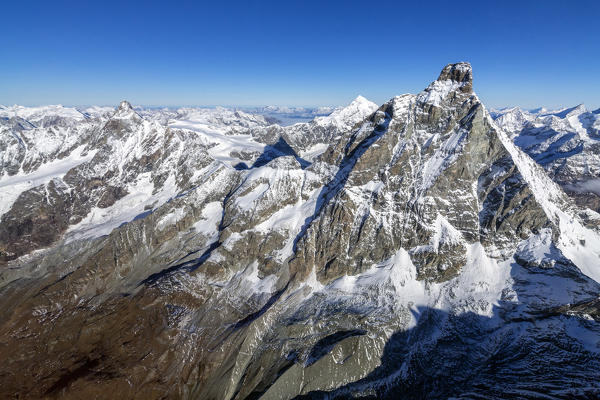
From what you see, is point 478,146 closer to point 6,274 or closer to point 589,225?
point 589,225

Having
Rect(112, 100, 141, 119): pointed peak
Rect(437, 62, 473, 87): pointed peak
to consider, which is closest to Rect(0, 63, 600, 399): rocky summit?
Rect(437, 62, 473, 87): pointed peak

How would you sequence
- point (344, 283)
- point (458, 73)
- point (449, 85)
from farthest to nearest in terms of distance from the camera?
point (449, 85) < point (458, 73) < point (344, 283)

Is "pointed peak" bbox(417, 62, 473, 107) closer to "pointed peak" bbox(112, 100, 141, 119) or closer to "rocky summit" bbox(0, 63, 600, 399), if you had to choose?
"rocky summit" bbox(0, 63, 600, 399)

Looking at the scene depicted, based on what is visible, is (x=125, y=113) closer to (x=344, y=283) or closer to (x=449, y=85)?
(x=344, y=283)

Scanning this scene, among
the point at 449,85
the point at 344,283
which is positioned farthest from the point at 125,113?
the point at 449,85

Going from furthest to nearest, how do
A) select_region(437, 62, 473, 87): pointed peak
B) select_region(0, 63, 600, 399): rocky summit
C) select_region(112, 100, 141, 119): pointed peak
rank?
select_region(112, 100, 141, 119): pointed peak, select_region(437, 62, 473, 87): pointed peak, select_region(0, 63, 600, 399): rocky summit

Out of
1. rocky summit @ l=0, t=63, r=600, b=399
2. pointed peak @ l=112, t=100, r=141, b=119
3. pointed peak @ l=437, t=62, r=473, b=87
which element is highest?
pointed peak @ l=437, t=62, r=473, b=87

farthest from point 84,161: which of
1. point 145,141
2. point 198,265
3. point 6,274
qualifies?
point 198,265

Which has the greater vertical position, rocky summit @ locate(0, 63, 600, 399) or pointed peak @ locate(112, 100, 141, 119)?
pointed peak @ locate(112, 100, 141, 119)

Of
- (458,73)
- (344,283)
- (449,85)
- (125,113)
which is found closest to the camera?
(344,283)
